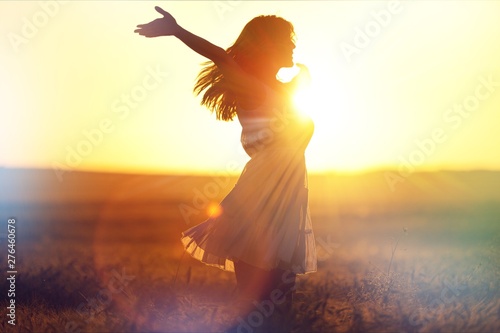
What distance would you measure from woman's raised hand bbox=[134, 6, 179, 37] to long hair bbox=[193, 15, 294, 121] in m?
0.70

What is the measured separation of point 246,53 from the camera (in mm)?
7703

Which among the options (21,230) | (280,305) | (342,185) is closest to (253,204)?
(280,305)

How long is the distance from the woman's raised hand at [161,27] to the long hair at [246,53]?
70 centimetres

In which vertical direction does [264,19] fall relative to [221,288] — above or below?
above

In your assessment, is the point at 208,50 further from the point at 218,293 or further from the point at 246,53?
the point at 218,293

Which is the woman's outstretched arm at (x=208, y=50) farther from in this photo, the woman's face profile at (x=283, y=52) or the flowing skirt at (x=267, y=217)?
the flowing skirt at (x=267, y=217)

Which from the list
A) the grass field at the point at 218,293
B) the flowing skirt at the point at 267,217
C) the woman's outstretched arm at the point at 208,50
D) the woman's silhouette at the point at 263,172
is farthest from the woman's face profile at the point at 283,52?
the grass field at the point at 218,293

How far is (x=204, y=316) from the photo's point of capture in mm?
7301

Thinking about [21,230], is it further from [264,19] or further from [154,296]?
[264,19]

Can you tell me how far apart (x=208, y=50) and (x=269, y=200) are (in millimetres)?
1375

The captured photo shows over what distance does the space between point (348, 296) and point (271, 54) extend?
2529mm

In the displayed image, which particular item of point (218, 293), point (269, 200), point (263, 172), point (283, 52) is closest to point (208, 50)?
point (283, 52)

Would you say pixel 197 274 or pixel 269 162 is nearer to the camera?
pixel 269 162

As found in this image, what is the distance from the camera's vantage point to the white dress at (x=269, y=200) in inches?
302
